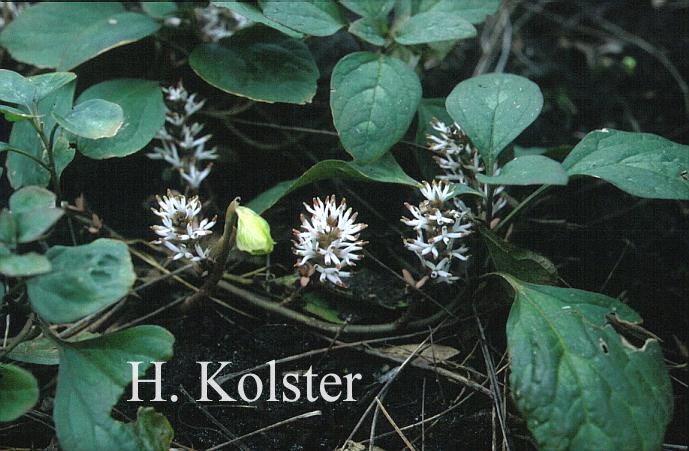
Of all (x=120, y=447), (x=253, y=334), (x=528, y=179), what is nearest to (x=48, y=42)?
(x=253, y=334)

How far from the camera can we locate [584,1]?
2.57 meters

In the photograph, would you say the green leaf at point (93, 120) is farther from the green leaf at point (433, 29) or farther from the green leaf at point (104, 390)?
the green leaf at point (433, 29)

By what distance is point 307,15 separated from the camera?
150 centimetres

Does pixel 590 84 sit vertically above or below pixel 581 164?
below

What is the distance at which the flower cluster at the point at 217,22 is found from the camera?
1766mm

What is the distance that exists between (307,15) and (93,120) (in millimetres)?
575

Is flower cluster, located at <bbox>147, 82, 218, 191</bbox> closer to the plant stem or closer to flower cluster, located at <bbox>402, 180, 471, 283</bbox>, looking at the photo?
flower cluster, located at <bbox>402, 180, 471, 283</bbox>

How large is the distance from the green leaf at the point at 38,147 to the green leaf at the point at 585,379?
3.48 feet

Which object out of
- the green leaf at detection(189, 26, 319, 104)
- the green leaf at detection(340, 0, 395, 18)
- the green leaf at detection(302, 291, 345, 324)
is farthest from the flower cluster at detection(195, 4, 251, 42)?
the green leaf at detection(302, 291, 345, 324)

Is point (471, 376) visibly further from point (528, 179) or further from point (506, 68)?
point (506, 68)

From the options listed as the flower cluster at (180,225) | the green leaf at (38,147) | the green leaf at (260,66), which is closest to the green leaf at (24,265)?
the flower cluster at (180,225)

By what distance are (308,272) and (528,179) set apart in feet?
1.60

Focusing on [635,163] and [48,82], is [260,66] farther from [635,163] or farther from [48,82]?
[635,163]

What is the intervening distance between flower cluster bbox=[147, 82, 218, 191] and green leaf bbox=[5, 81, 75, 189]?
0.74 ft
